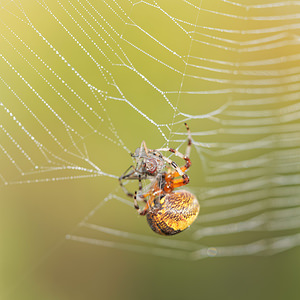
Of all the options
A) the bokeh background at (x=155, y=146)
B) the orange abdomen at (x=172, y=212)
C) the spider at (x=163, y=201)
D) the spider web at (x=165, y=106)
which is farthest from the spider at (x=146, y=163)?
the bokeh background at (x=155, y=146)

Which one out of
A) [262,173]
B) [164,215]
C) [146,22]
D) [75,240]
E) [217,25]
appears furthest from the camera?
[262,173]

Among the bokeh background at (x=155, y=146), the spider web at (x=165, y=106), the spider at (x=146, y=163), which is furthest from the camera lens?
the bokeh background at (x=155, y=146)

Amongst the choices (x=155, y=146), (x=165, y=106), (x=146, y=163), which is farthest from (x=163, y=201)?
(x=165, y=106)

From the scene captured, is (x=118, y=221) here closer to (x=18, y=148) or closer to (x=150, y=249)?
(x=150, y=249)

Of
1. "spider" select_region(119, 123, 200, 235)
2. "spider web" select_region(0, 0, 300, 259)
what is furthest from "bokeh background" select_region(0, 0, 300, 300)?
"spider" select_region(119, 123, 200, 235)

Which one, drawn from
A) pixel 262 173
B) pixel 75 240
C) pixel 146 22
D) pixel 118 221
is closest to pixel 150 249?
pixel 118 221

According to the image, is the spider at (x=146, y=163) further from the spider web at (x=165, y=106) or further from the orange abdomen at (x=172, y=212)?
the spider web at (x=165, y=106)

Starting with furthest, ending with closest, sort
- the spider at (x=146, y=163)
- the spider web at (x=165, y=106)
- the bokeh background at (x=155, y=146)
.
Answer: the bokeh background at (x=155, y=146), the spider web at (x=165, y=106), the spider at (x=146, y=163)

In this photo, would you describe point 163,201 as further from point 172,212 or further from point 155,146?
point 155,146
